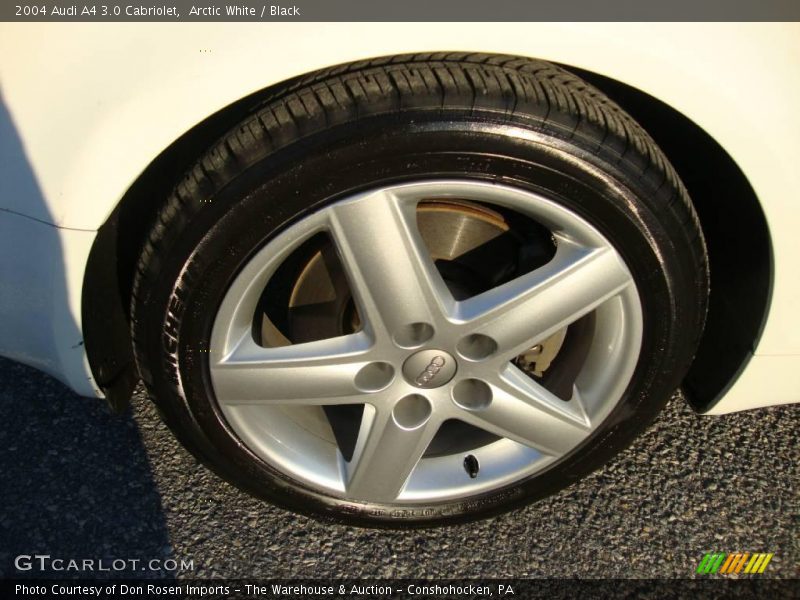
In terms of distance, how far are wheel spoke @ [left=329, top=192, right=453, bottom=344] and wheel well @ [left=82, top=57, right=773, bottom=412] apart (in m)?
0.27

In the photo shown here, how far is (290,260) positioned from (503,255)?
0.47 meters

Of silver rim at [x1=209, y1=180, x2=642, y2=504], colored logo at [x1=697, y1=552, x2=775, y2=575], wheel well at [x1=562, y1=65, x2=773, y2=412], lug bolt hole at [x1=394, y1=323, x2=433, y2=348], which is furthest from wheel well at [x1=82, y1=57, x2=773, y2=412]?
lug bolt hole at [x1=394, y1=323, x2=433, y2=348]

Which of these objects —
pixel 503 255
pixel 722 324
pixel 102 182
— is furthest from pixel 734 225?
pixel 102 182

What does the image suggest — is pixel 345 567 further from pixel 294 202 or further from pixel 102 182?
pixel 102 182

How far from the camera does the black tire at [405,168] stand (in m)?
1.28

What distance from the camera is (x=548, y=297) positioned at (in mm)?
1469

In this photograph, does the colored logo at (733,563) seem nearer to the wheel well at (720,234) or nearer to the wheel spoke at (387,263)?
the wheel well at (720,234)

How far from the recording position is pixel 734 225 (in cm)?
157

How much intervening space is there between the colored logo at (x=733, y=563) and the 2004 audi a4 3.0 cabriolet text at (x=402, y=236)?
1.19 ft
